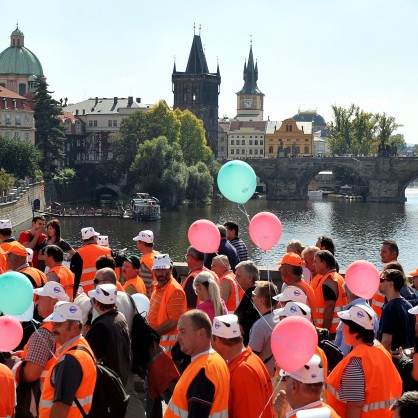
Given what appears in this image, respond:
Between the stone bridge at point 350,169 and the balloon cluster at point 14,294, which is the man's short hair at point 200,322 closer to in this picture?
the balloon cluster at point 14,294

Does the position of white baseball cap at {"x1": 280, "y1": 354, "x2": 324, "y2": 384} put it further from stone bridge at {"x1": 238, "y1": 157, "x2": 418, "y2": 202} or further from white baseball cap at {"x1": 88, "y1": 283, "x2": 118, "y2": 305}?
stone bridge at {"x1": 238, "y1": 157, "x2": 418, "y2": 202}

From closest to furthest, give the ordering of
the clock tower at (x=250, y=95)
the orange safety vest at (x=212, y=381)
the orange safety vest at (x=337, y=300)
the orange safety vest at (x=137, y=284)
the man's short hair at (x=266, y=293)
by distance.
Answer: the orange safety vest at (x=212, y=381)
the man's short hair at (x=266, y=293)
the orange safety vest at (x=337, y=300)
the orange safety vest at (x=137, y=284)
the clock tower at (x=250, y=95)

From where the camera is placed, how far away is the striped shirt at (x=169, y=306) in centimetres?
731

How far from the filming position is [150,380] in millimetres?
6684

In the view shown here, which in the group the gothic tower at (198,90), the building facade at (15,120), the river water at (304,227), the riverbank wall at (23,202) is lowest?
the river water at (304,227)

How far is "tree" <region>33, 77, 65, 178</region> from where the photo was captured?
71.1m

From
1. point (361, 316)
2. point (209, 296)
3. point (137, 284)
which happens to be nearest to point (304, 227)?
point (137, 284)

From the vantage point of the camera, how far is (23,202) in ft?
183

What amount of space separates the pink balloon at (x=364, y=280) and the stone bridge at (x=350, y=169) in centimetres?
8397

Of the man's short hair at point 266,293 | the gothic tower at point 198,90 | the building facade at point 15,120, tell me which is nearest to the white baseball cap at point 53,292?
the man's short hair at point 266,293

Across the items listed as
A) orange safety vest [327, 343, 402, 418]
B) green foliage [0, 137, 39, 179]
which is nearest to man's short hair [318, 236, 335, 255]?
orange safety vest [327, 343, 402, 418]

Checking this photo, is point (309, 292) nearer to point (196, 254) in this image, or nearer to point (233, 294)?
point (233, 294)

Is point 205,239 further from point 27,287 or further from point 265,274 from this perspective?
point 265,274

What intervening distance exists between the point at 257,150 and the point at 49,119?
56.8 metres
